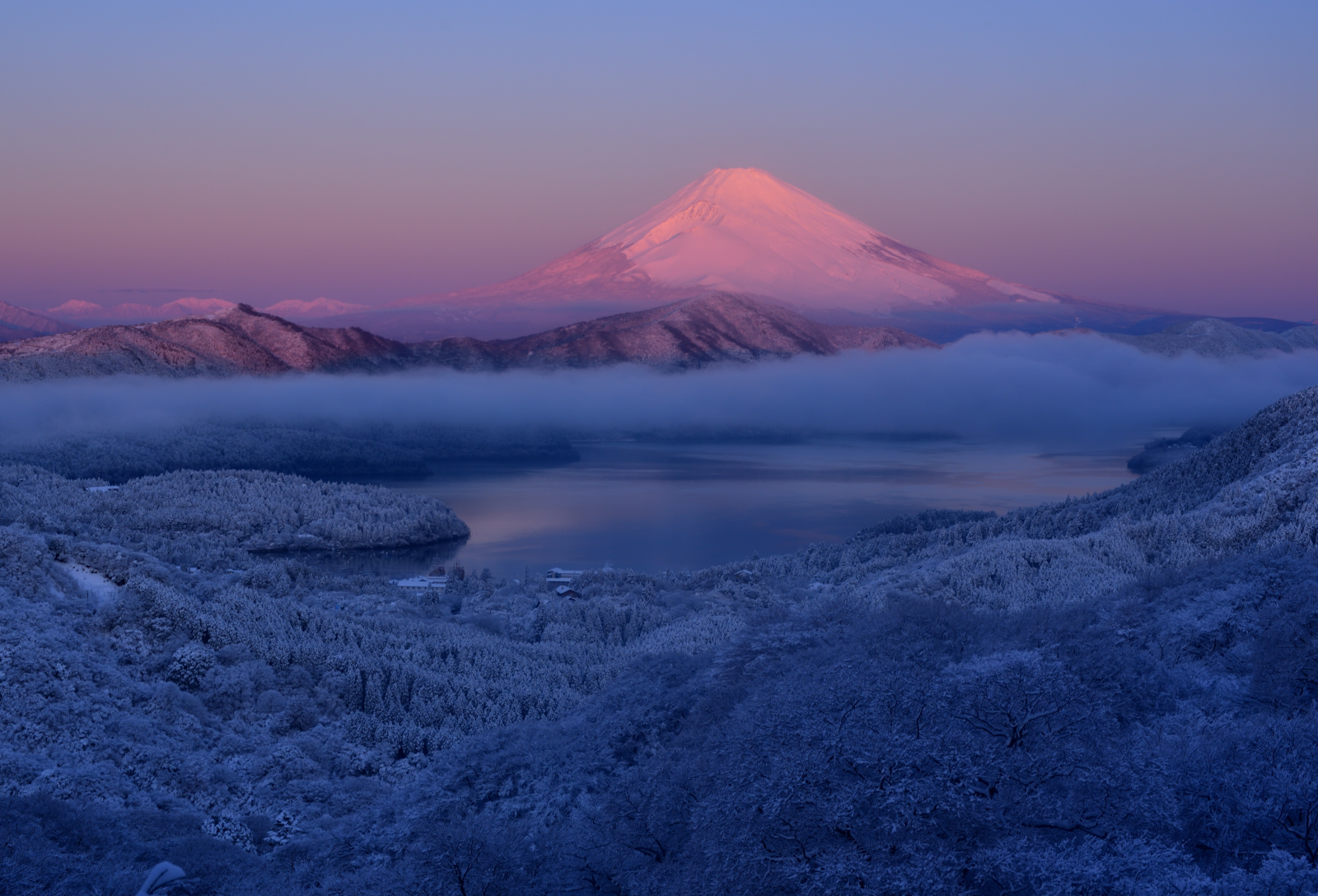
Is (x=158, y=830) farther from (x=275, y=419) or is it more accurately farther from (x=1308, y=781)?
(x=275, y=419)

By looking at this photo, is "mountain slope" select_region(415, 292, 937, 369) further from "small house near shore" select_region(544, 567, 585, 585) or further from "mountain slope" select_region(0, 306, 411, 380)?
"small house near shore" select_region(544, 567, 585, 585)

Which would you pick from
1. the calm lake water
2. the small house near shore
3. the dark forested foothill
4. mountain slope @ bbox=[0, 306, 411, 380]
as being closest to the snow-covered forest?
the small house near shore

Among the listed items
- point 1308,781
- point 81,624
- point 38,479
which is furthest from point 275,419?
point 1308,781

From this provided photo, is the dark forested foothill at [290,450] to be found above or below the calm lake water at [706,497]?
above

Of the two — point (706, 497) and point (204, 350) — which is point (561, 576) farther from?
point (204, 350)

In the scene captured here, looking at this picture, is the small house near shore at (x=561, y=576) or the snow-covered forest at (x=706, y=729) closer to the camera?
the snow-covered forest at (x=706, y=729)

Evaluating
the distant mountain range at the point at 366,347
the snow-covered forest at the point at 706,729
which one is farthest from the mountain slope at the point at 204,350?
the snow-covered forest at the point at 706,729

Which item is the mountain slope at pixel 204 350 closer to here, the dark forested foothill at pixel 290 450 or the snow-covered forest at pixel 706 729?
the dark forested foothill at pixel 290 450
